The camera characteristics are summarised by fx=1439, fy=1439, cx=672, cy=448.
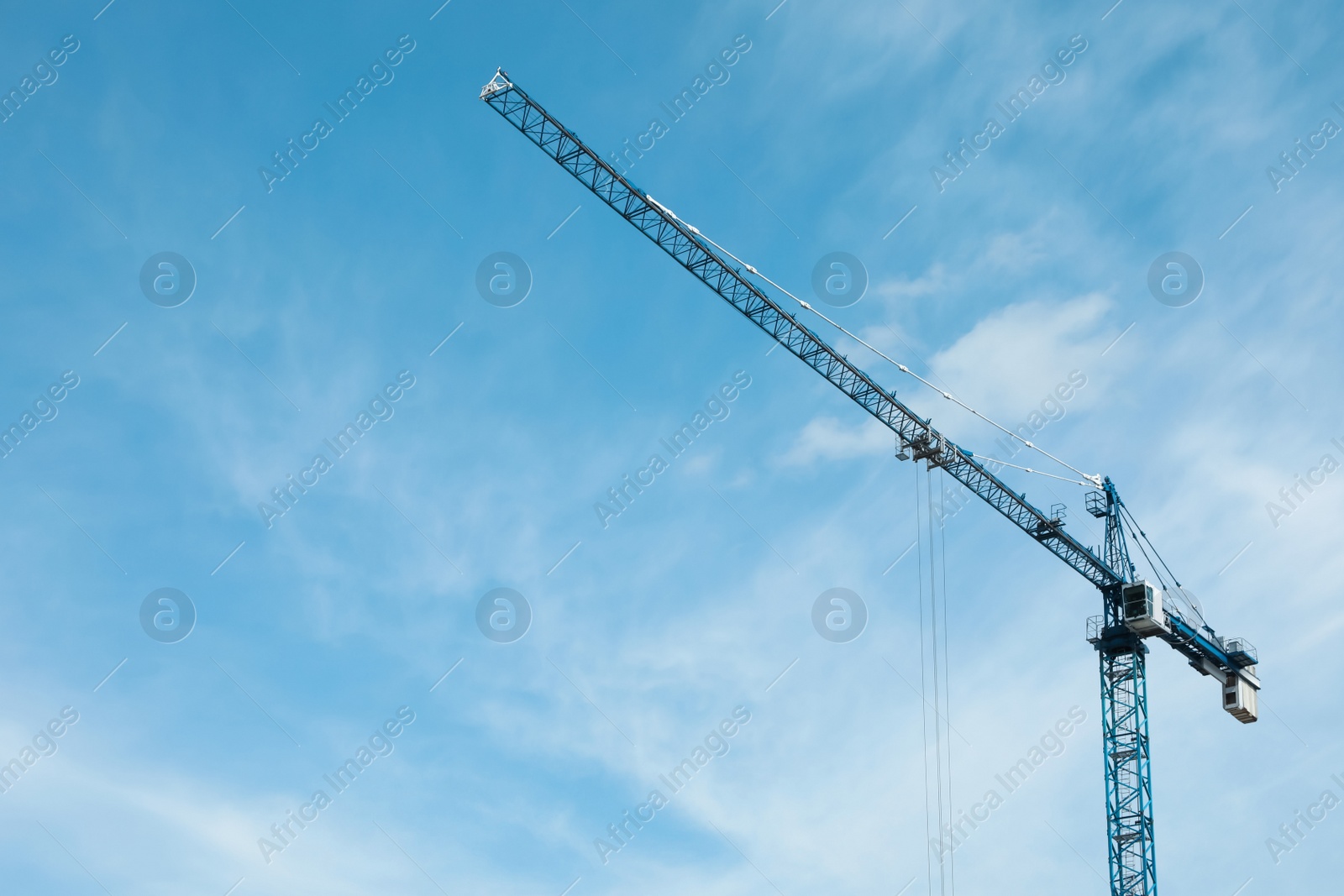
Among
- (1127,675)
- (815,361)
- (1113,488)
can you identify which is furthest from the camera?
(1113,488)

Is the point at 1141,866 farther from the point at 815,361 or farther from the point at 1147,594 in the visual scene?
the point at 815,361

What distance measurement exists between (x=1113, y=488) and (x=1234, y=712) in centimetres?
1691

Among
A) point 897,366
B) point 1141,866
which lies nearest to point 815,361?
point 897,366

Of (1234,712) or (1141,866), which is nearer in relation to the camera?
(1141,866)

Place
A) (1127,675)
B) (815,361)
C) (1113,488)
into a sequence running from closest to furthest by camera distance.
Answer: (815,361)
(1127,675)
(1113,488)

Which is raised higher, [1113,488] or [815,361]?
[1113,488]

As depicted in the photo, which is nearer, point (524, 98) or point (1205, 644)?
point (524, 98)

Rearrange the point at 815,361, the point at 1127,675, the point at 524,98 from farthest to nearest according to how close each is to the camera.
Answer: the point at 1127,675, the point at 815,361, the point at 524,98

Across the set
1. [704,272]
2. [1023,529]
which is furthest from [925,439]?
[704,272]

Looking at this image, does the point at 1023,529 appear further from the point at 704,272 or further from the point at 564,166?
the point at 564,166

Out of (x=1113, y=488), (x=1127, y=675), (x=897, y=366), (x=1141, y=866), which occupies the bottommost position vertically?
(x=1141, y=866)

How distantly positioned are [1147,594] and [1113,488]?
897cm

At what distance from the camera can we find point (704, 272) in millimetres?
82125

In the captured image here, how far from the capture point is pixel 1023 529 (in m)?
91.4
